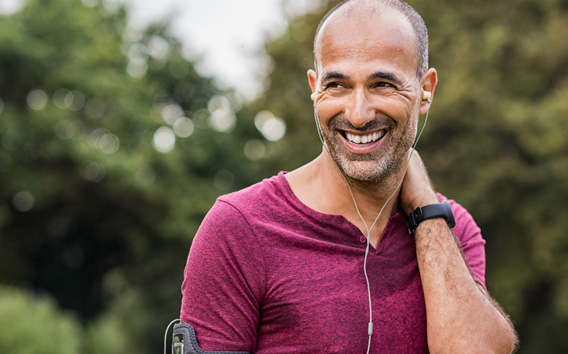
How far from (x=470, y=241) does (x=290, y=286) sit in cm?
77

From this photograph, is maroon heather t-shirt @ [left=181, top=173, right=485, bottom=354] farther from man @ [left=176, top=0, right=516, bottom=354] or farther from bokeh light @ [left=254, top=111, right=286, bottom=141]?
bokeh light @ [left=254, top=111, right=286, bottom=141]

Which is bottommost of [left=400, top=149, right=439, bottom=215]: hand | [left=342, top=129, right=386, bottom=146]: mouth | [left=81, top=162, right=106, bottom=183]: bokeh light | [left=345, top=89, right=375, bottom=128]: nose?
[left=400, top=149, right=439, bottom=215]: hand

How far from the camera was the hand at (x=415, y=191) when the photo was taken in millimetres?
2754

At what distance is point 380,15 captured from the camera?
2.53 meters

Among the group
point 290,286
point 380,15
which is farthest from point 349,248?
point 380,15

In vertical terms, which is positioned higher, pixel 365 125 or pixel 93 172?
pixel 93 172

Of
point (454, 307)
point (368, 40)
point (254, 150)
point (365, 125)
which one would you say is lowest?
point (454, 307)

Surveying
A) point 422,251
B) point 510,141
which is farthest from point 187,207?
point 422,251

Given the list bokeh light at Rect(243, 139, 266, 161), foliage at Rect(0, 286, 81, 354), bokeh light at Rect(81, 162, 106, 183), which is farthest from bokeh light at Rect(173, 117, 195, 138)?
foliage at Rect(0, 286, 81, 354)

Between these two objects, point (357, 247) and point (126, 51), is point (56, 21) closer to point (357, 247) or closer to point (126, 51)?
point (126, 51)

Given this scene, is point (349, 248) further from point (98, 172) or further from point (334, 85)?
point (98, 172)

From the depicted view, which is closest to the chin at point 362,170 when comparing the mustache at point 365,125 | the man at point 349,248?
the man at point 349,248

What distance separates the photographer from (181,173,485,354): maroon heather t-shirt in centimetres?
Result: 237

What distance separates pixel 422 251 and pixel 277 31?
74.3 ft
